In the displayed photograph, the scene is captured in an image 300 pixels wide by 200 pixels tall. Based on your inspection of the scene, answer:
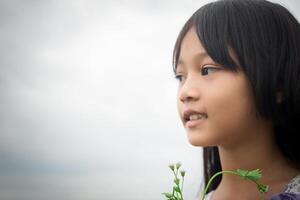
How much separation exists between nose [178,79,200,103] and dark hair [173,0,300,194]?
0.34 feet

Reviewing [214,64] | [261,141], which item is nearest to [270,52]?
[214,64]

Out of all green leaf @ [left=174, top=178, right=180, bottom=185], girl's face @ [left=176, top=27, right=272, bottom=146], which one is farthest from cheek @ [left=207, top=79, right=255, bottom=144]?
green leaf @ [left=174, top=178, right=180, bottom=185]

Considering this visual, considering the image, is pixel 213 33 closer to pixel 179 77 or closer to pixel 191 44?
pixel 191 44

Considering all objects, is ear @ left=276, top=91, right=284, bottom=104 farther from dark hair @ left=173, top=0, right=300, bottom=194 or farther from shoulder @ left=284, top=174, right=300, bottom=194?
shoulder @ left=284, top=174, right=300, bottom=194

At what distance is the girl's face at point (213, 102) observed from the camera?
119 centimetres

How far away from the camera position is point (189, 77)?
1.25 meters

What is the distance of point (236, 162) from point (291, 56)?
1.26ft

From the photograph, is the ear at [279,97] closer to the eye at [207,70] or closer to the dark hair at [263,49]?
the dark hair at [263,49]

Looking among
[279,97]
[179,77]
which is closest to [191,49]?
Answer: [179,77]

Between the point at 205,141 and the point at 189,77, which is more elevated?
the point at 189,77

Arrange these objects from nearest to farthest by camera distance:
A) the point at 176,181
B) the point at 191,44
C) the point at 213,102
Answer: the point at 176,181
the point at 213,102
the point at 191,44

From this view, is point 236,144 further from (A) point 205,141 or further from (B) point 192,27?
(B) point 192,27

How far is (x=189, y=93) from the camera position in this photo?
1192mm

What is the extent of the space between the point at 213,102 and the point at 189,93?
0.24 feet
